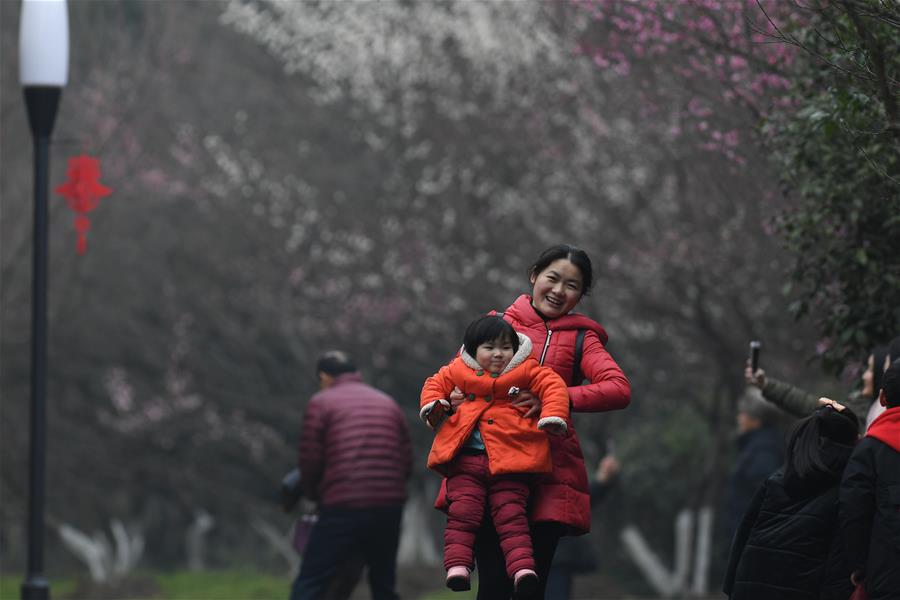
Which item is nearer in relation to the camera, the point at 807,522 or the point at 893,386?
the point at 893,386

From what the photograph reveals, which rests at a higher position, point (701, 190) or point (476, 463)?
point (701, 190)

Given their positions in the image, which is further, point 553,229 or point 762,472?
point 553,229

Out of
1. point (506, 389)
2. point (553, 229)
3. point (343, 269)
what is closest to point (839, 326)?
point (506, 389)

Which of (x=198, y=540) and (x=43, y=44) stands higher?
(x=43, y=44)

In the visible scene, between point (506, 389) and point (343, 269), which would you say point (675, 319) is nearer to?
point (343, 269)

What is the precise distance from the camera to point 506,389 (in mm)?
5902

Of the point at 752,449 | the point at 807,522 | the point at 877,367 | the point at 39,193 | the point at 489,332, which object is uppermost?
the point at 39,193

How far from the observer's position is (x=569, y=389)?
5961 millimetres

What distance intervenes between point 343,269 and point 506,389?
1323 cm

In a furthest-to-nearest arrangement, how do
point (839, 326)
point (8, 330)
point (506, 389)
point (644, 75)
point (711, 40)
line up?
point (8, 330), point (644, 75), point (711, 40), point (839, 326), point (506, 389)

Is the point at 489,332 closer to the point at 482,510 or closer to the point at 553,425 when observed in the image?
the point at 553,425

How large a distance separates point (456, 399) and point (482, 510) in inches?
15.3

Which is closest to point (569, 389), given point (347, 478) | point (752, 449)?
point (347, 478)

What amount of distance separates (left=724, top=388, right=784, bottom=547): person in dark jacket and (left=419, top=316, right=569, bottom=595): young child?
5284 mm
